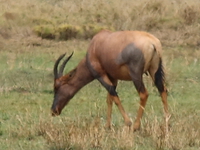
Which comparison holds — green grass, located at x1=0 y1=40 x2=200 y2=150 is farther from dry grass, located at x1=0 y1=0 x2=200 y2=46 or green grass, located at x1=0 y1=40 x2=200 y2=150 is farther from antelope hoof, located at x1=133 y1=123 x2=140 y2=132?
dry grass, located at x1=0 y1=0 x2=200 y2=46

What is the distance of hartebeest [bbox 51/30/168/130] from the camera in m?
8.74

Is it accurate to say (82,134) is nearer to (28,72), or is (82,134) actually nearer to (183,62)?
(28,72)

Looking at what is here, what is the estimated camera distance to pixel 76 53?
1786cm

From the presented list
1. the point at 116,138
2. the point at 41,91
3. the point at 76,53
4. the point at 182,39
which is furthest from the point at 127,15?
the point at 116,138

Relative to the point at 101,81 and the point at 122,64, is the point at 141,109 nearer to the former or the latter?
the point at 122,64

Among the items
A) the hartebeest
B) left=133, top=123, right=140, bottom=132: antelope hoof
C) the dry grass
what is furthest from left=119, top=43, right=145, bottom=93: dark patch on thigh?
the dry grass

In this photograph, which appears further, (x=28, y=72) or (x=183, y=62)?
(x=183, y=62)

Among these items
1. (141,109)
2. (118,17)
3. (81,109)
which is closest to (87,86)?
(81,109)

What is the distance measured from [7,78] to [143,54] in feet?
19.1

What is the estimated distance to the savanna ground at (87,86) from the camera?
760 centimetres

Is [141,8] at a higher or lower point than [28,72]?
lower

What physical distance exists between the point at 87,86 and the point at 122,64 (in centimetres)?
449

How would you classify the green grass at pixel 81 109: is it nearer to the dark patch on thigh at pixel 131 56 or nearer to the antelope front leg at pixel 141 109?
the antelope front leg at pixel 141 109

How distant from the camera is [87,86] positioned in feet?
43.8
